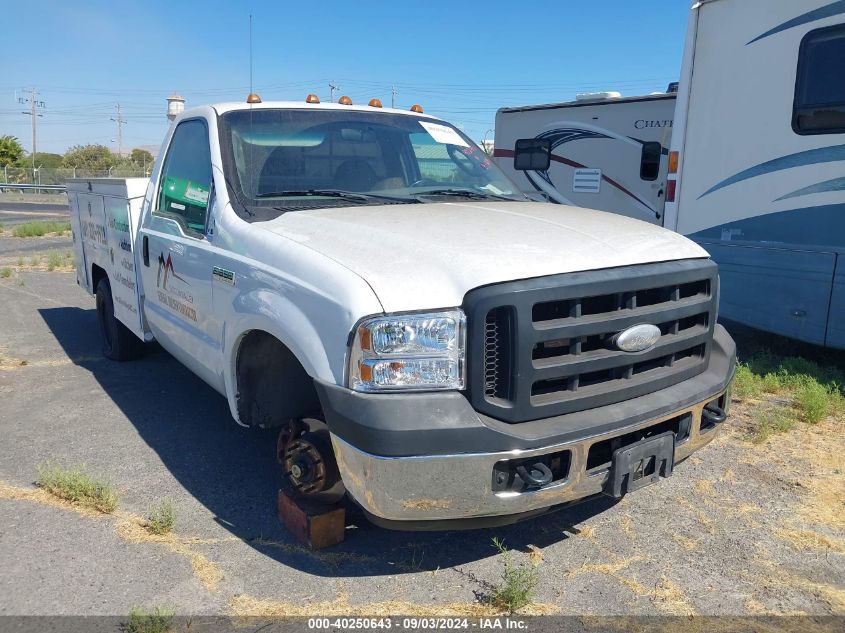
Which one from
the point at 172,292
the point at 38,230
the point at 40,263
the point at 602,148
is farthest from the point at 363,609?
the point at 38,230

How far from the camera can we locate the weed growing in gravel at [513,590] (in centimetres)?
280

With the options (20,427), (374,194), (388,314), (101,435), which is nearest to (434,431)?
(388,314)

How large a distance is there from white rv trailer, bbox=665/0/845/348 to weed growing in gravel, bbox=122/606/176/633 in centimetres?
493

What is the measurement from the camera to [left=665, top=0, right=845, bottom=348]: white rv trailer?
5.43 m

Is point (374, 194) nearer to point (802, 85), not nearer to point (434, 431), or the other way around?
point (434, 431)

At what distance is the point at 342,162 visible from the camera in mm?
4086

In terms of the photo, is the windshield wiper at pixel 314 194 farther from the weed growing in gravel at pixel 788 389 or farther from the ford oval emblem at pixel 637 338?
the weed growing in gravel at pixel 788 389

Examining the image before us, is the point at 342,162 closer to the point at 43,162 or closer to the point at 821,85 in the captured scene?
the point at 821,85

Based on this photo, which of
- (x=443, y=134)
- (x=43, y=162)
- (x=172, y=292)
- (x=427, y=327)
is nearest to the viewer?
(x=427, y=327)

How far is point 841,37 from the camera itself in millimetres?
5344

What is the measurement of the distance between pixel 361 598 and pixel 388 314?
1.20 meters

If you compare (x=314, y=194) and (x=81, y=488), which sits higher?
(x=314, y=194)

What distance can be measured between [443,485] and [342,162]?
2.19 meters

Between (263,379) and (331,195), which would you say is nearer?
(263,379)
